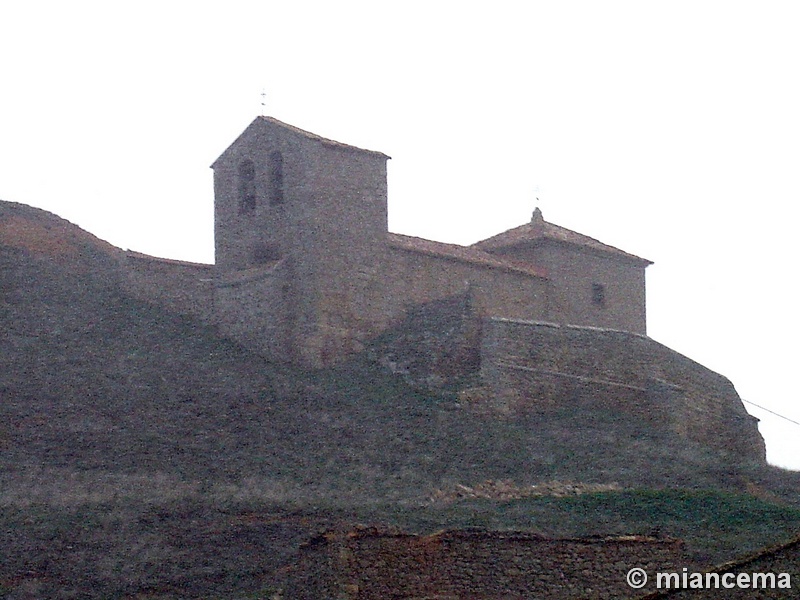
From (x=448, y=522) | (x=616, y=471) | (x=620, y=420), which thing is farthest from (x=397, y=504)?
(x=620, y=420)

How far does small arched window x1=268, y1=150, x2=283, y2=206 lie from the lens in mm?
33281

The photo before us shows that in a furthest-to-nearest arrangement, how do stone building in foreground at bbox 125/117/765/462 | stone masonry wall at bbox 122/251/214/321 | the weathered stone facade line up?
stone masonry wall at bbox 122/251/214/321 → stone building in foreground at bbox 125/117/765/462 → the weathered stone facade

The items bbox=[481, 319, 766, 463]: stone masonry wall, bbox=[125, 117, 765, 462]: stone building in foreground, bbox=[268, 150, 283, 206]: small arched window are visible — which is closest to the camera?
bbox=[481, 319, 766, 463]: stone masonry wall

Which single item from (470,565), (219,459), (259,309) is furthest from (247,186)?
(470,565)

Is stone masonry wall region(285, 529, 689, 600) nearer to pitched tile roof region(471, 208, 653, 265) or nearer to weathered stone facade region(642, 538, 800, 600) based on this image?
weathered stone facade region(642, 538, 800, 600)

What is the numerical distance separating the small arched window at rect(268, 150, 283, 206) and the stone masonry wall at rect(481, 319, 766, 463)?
6264 millimetres

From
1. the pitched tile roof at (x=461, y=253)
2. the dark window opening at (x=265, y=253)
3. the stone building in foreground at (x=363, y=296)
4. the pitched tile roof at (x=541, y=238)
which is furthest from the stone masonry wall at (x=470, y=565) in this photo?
the pitched tile roof at (x=541, y=238)

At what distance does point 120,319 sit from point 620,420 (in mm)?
12516

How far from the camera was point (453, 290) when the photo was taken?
3459 cm

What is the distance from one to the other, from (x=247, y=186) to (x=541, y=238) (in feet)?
27.7

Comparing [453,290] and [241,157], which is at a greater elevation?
[241,157]

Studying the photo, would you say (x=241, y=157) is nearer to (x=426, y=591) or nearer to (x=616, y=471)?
(x=616, y=471)

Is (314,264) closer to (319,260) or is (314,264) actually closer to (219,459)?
(319,260)

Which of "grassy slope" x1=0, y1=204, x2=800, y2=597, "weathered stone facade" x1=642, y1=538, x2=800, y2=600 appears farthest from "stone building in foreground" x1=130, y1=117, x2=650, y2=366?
"weathered stone facade" x1=642, y1=538, x2=800, y2=600
